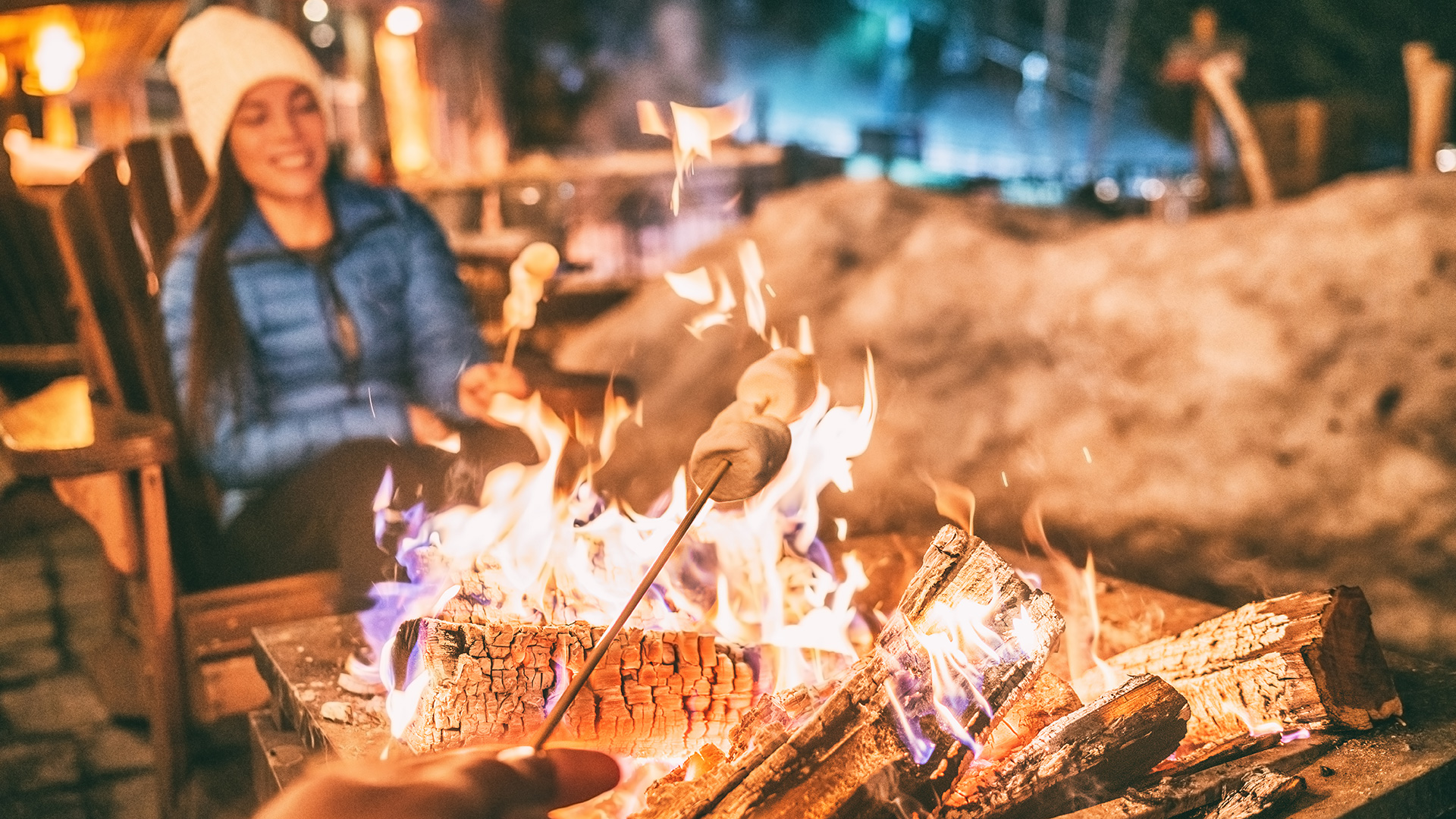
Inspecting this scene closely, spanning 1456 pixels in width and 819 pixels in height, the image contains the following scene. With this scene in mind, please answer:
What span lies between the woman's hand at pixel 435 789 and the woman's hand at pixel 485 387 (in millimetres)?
1765

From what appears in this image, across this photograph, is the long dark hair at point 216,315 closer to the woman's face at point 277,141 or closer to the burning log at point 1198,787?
the woman's face at point 277,141

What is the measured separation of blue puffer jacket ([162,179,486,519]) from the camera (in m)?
3.12

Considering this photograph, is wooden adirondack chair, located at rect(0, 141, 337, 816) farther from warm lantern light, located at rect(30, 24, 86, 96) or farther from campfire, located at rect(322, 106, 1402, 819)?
warm lantern light, located at rect(30, 24, 86, 96)

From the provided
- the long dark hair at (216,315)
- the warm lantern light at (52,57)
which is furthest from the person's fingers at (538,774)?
the warm lantern light at (52,57)

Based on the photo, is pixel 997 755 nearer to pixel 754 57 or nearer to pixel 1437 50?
pixel 1437 50

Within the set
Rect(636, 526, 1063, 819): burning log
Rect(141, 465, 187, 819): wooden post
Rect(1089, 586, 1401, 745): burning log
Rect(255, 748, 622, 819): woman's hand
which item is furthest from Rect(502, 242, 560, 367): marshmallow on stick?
Rect(1089, 586, 1401, 745): burning log

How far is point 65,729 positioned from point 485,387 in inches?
76.0

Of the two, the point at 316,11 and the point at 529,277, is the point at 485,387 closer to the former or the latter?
the point at 529,277

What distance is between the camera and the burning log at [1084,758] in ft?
5.23

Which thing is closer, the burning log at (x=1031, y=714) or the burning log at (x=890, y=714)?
the burning log at (x=890, y=714)

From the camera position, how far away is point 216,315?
3.18m

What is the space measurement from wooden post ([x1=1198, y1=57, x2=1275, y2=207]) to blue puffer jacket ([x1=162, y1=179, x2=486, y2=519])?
592 cm

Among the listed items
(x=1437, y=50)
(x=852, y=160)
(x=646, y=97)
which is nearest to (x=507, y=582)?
(x=852, y=160)

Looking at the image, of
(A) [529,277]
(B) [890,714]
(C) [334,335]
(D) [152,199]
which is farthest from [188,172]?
(B) [890,714]
